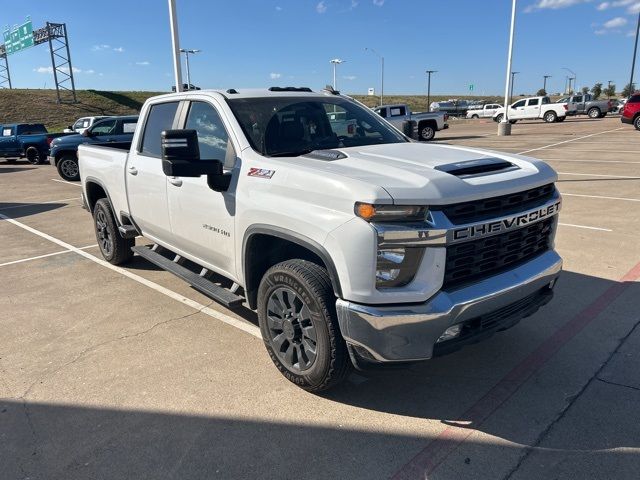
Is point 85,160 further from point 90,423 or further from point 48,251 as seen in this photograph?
point 90,423

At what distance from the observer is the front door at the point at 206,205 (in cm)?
368

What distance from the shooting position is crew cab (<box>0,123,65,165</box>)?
829 inches

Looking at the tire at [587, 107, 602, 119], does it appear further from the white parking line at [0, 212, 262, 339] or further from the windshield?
the white parking line at [0, 212, 262, 339]

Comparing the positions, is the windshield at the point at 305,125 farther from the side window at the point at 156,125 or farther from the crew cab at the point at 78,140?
the crew cab at the point at 78,140

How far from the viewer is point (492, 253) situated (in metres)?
2.98

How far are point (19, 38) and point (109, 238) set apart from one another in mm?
55010

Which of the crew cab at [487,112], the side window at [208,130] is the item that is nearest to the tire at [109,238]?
the side window at [208,130]

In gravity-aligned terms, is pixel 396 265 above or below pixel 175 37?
below

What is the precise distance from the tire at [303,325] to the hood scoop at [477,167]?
980mm

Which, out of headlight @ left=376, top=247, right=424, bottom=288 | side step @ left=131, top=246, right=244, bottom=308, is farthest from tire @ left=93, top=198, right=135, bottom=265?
headlight @ left=376, top=247, right=424, bottom=288

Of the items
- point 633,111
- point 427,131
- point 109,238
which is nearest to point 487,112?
point 633,111

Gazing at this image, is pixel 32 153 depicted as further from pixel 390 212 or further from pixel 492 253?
pixel 492 253

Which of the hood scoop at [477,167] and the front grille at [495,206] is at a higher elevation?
the hood scoop at [477,167]

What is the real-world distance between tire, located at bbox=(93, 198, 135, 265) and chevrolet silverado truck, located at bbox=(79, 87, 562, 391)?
1760 mm
